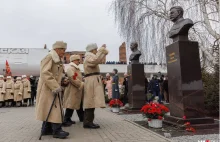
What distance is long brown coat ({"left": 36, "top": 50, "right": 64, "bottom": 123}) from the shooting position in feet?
16.9

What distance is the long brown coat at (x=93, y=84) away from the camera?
6129 millimetres

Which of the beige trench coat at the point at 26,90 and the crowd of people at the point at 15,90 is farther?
the beige trench coat at the point at 26,90

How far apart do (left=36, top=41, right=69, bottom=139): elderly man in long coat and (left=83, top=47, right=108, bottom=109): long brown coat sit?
1007mm


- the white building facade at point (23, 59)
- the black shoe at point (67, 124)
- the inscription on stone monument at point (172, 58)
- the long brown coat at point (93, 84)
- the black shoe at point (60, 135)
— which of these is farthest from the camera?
the white building facade at point (23, 59)

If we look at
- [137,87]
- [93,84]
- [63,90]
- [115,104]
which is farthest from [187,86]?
[115,104]

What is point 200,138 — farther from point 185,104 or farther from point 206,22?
point 206,22

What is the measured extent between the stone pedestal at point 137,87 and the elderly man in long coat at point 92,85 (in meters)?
4.28

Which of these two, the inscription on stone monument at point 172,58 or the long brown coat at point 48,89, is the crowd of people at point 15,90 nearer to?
the long brown coat at point 48,89

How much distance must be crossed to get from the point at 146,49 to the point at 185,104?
305 inches

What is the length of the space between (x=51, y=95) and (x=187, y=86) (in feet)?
11.4

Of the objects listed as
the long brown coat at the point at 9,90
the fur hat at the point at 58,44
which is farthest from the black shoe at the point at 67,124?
the long brown coat at the point at 9,90

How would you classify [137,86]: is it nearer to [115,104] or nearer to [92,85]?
[115,104]

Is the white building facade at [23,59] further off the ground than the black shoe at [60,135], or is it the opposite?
the white building facade at [23,59]

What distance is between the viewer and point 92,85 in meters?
6.39
